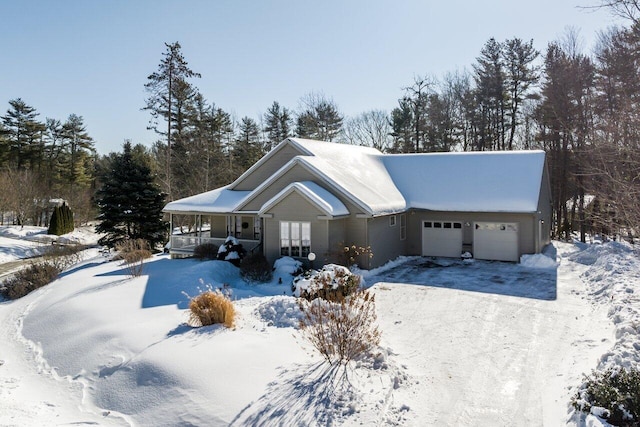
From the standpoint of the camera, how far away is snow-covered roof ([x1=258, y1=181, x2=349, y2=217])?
16.3 meters

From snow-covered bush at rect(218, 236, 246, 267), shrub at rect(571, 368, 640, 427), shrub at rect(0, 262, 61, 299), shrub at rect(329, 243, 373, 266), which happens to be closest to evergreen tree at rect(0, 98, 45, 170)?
shrub at rect(0, 262, 61, 299)

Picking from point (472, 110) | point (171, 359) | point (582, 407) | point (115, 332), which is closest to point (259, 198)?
point (115, 332)

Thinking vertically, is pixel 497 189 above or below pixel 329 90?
below

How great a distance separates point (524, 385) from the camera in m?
7.36

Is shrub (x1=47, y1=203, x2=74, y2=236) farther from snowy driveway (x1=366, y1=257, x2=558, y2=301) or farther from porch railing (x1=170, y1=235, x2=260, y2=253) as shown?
snowy driveway (x1=366, y1=257, x2=558, y2=301)

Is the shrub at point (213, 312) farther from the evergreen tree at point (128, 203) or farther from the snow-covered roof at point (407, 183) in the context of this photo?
the evergreen tree at point (128, 203)

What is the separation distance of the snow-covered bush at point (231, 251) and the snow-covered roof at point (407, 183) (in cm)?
168

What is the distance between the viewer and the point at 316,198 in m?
16.5

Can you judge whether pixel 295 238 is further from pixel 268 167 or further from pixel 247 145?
pixel 247 145

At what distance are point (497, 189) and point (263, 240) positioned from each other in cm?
1087

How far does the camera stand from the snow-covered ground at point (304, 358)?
6.48 meters

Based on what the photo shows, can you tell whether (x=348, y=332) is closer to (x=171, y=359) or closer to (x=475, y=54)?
(x=171, y=359)

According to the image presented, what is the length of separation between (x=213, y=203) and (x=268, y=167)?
3.20m

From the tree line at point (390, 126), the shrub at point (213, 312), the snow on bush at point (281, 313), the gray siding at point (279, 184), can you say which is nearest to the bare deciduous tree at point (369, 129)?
the tree line at point (390, 126)
